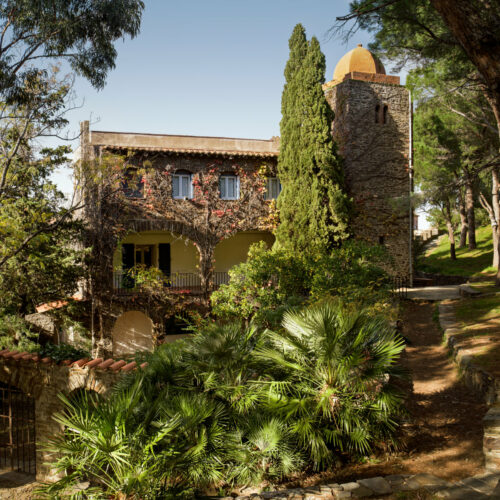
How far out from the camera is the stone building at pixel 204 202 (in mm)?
18516

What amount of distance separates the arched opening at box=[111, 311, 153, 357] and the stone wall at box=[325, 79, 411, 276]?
9812mm

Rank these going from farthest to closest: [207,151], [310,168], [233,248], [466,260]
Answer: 1. [466,260]
2. [233,248]
3. [207,151]
4. [310,168]

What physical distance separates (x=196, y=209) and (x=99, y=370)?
37.6 feet

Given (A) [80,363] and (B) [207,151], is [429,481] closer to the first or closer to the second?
(A) [80,363]

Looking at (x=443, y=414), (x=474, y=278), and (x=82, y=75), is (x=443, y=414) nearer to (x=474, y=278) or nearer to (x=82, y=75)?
(x=82, y=75)

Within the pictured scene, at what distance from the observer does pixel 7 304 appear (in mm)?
14266

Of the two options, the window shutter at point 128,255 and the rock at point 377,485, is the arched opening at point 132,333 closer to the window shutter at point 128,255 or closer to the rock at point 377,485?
the window shutter at point 128,255

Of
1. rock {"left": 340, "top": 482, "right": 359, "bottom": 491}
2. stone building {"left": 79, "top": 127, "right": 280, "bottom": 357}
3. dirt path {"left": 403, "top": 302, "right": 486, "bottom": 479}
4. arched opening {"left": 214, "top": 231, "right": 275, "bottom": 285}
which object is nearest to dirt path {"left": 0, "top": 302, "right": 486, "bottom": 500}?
dirt path {"left": 403, "top": 302, "right": 486, "bottom": 479}

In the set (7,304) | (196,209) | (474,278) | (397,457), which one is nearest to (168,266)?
(196,209)

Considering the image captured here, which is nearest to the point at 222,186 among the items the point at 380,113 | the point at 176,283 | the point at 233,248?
the point at 233,248

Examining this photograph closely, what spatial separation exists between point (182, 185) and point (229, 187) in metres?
2.02

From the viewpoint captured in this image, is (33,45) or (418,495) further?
(33,45)

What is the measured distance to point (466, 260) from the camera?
93.5 ft

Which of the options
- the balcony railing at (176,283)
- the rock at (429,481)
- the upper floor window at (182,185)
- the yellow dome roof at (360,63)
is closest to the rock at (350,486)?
the rock at (429,481)
